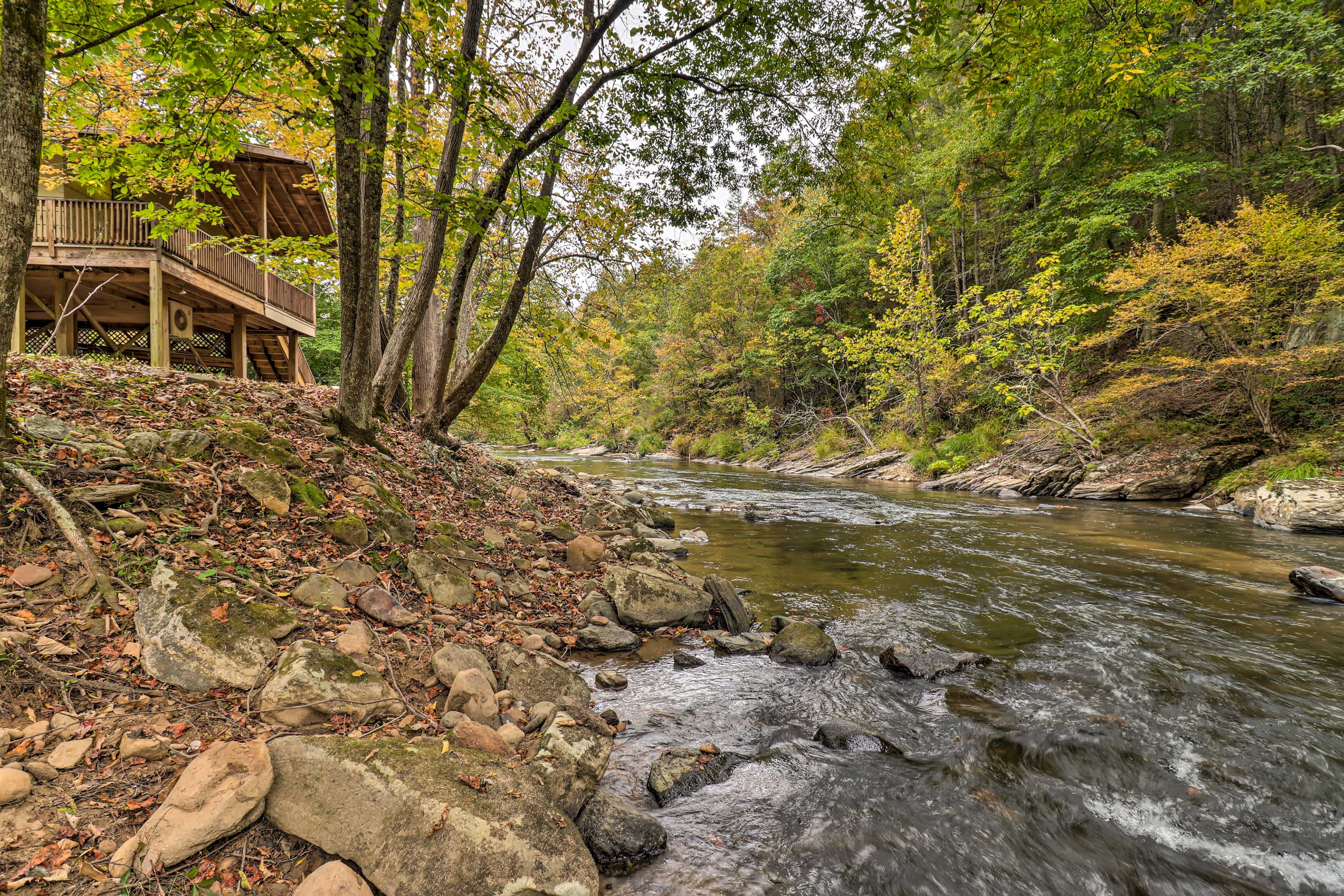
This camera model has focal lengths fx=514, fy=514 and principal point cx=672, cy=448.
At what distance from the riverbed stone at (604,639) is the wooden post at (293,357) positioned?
16.0 metres

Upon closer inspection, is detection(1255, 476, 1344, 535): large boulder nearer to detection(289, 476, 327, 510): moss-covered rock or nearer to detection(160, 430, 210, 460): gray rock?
detection(289, 476, 327, 510): moss-covered rock

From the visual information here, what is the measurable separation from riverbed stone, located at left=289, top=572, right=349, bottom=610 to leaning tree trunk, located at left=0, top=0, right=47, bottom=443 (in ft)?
6.31

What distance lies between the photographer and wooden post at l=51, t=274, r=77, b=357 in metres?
10.4

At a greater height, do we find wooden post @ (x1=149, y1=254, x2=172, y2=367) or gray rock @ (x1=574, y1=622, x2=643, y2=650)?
wooden post @ (x1=149, y1=254, x2=172, y2=367)

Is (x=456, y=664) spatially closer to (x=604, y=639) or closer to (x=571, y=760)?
(x=571, y=760)

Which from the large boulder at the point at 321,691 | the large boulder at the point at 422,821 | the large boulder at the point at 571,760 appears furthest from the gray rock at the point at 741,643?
the large boulder at the point at 321,691

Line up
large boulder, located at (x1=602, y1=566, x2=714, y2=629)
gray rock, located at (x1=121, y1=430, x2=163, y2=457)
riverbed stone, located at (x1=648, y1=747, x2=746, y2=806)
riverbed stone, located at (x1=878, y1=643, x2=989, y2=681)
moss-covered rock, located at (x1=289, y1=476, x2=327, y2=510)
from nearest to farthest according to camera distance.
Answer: riverbed stone, located at (x1=648, y1=747, x2=746, y2=806), gray rock, located at (x1=121, y1=430, x2=163, y2=457), moss-covered rock, located at (x1=289, y1=476, x2=327, y2=510), riverbed stone, located at (x1=878, y1=643, x2=989, y2=681), large boulder, located at (x1=602, y1=566, x2=714, y2=629)

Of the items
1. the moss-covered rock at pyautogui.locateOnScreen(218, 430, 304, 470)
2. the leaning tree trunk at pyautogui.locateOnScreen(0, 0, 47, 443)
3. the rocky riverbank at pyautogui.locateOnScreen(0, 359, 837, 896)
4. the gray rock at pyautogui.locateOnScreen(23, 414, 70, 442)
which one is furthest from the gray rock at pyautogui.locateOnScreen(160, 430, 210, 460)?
the leaning tree trunk at pyautogui.locateOnScreen(0, 0, 47, 443)

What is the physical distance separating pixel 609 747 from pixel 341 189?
5.45m

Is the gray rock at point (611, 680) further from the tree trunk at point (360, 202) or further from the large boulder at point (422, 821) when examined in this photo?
the tree trunk at point (360, 202)

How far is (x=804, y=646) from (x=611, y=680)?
1869 mm

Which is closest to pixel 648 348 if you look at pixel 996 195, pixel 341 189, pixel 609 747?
pixel 996 195

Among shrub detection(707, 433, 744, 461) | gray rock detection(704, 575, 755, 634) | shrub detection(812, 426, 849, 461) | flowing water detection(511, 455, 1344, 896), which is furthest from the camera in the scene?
A: shrub detection(707, 433, 744, 461)

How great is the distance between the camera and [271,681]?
268cm
